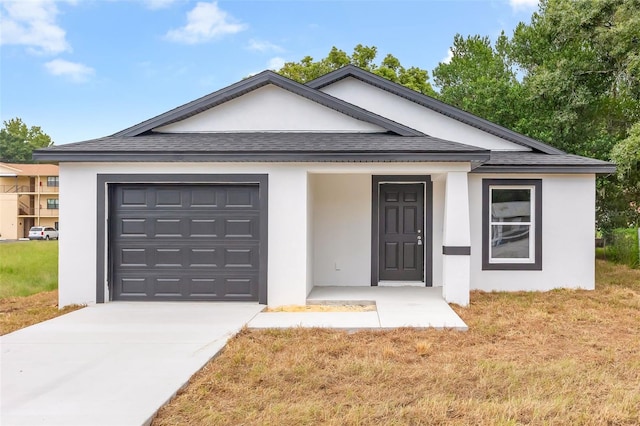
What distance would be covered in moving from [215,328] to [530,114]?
1527cm

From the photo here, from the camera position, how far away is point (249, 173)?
796 centimetres

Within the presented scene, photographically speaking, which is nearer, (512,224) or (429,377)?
(429,377)

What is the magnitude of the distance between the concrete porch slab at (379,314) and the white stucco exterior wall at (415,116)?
3597 millimetres

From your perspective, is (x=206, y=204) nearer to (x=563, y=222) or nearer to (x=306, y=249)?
(x=306, y=249)

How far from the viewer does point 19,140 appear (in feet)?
190

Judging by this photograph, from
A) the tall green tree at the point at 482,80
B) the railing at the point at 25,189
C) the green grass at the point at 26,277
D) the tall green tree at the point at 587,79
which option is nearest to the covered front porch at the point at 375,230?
the green grass at the point at 26,277

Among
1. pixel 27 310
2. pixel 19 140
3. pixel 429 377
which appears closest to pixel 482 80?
pixel 429 377

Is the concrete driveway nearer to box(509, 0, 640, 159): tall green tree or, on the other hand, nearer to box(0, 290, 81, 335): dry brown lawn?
box(0, 290, 81, 335): dry brown lawn

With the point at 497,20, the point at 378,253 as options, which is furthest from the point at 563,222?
the point at 497,20

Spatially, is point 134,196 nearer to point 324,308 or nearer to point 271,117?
point 271,117

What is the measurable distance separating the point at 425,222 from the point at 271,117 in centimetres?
383

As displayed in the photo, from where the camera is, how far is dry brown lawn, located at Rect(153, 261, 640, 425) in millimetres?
3652

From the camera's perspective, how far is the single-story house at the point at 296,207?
7.90m

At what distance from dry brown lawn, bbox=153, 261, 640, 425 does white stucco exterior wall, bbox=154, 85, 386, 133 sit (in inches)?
168
